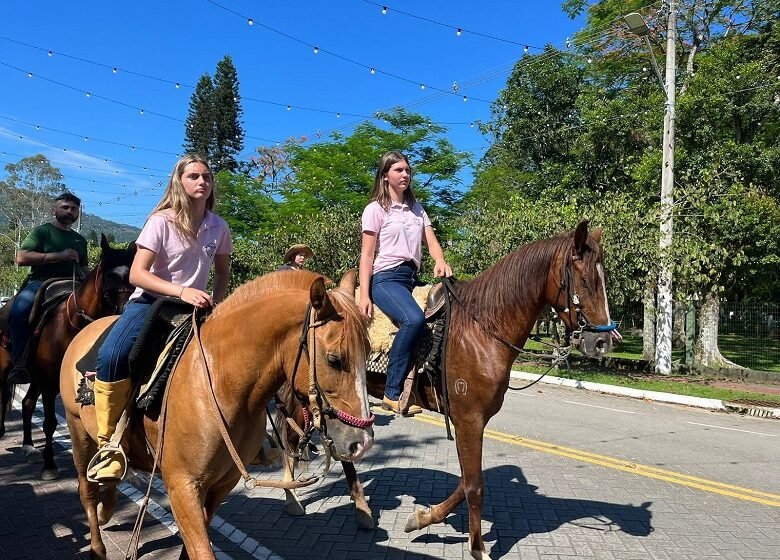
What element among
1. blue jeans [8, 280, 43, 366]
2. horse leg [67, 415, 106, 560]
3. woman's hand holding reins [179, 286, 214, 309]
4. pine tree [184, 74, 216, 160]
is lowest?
horse leg [67, 415, 106, 560]

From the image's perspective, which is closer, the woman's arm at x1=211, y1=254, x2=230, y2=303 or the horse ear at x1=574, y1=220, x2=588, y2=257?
the woman's arm at x1=211, y1=254, x2=230, y2=303

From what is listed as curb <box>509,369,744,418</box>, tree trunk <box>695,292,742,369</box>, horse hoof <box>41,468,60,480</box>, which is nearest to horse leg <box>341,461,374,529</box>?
horse hoof <box>41,468,60,480</box>

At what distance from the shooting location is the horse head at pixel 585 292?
397 cm

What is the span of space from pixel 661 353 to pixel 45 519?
50.7 ft

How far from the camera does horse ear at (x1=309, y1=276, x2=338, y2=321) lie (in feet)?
7.75

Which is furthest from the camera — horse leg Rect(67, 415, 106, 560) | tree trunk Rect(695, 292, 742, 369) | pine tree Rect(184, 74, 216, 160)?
pine tree Rect(184, 74, 216, 160)

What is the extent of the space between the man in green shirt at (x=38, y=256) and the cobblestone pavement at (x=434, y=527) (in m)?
1.31

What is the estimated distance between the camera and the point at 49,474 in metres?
5.68

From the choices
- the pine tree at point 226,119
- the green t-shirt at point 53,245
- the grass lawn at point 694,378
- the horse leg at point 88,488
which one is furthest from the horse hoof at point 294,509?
the pine tree at point 226,119

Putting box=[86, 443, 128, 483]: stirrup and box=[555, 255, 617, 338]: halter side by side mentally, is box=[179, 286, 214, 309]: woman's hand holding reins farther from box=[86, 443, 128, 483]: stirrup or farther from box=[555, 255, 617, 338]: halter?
box=[555, 255, 617, 338]: halter

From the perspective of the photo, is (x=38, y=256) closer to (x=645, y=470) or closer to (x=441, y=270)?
(x=441, y=270)

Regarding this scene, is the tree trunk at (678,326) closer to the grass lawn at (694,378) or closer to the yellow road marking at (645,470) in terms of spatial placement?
the grass lawn at (694,378)

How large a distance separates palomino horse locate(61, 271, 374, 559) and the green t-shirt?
4.51 metres

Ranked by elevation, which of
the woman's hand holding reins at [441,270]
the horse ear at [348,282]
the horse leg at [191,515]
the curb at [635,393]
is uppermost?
the woman's hand holding reins at [441,270]
